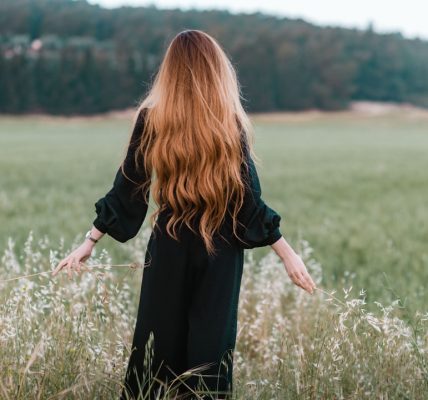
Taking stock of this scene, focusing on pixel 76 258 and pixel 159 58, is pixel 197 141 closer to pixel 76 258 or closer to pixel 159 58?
pixel 76 258

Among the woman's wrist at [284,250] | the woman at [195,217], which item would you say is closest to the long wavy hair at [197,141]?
the woman at [195,217]

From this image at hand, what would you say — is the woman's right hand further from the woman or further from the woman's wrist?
the woman's wrist

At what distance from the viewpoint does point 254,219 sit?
10.3ft

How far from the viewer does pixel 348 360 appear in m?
3.19

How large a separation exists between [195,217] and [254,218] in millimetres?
264

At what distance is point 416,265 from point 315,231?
108 inches

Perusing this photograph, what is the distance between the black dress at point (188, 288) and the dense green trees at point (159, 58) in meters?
73.4

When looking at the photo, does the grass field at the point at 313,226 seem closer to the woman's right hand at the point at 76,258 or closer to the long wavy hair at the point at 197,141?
the woman's right hand at the point at 76,258

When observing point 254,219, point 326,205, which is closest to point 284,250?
point 254,219

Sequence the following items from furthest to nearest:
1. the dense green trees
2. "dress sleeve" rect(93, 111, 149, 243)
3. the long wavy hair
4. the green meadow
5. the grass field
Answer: the dense green trees < the green meadow < the grass field < "dress sleeve" rect(93, 111, 149, 243) < the long wavy hair

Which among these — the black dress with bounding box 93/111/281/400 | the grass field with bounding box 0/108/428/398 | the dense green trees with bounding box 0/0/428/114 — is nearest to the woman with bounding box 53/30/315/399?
the black dress with bounding box 93/111/281/400

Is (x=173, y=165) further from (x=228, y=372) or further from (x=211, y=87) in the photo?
(x=228, y=372)

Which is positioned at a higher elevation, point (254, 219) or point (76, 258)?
point (254, 219)

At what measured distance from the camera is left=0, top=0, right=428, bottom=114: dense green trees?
87.2 m
